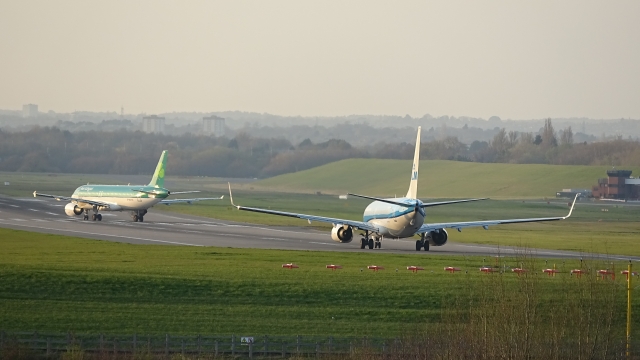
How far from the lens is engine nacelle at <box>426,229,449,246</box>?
241ft

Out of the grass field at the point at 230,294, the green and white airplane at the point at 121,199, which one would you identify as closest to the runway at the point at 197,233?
the green and white airplane at the point at 121,199

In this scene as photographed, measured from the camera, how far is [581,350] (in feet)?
116

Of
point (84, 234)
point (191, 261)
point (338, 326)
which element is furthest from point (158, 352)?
point (84, 234)

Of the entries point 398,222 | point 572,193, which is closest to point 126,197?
Answer: point 398,222

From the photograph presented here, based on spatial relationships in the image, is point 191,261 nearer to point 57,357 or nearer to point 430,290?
point 430,290

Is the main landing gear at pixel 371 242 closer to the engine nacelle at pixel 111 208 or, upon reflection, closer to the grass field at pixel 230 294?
Result: the grass field at pixel 230 294

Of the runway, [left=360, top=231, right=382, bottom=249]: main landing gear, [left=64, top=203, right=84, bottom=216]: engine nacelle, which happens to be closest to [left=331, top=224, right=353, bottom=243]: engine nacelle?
the runway

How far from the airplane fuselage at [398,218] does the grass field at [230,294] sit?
3.47 meters

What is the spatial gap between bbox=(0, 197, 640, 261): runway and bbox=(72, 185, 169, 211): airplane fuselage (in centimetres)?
157

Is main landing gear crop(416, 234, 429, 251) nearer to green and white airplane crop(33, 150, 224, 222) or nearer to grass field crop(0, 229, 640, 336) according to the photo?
grass field crop(0, 229, 640, 336)

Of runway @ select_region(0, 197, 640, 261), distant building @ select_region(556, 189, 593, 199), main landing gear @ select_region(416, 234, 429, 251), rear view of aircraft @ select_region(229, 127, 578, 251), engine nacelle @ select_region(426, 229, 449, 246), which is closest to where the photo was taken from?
rear view of aircraft @ select_region(229, 127, 578, 251)

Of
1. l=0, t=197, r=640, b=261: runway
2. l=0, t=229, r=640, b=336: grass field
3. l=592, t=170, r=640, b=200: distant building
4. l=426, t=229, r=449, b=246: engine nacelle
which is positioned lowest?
l=0, t=229, r=640, b=336: grass field

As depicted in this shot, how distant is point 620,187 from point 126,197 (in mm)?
86382

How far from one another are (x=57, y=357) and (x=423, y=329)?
1496cm
